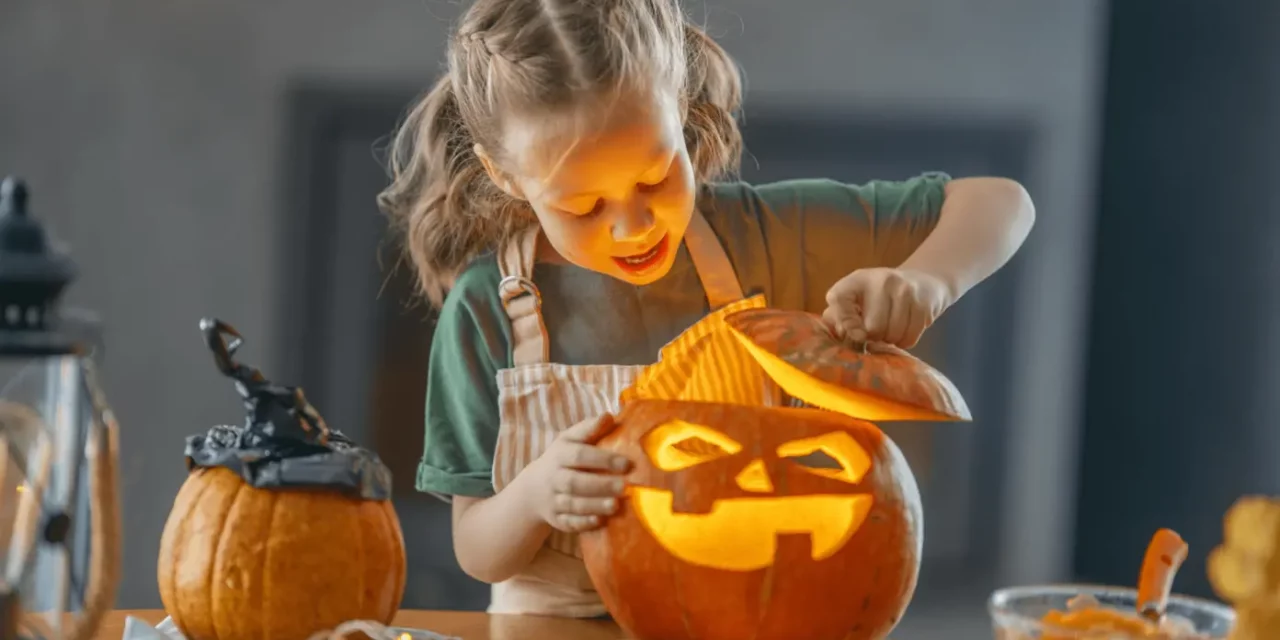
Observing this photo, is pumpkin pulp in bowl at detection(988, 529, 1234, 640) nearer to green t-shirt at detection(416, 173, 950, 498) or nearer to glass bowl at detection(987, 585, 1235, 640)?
glass bowl at detection(987, 585, 1235, 640)

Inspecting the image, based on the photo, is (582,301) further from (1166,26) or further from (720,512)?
(1166,26)

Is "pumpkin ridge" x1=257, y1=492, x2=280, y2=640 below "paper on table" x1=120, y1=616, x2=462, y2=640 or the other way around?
the other way around

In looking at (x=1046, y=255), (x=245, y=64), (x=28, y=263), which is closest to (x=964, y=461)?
(x=1046, y=255)

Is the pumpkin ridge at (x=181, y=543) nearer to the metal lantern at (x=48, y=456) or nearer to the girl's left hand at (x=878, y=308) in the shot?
the metal lantern at (x=48, y=456)

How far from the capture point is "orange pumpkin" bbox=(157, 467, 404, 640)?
81 centimetres

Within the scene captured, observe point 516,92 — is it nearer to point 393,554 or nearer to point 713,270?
point 713,270

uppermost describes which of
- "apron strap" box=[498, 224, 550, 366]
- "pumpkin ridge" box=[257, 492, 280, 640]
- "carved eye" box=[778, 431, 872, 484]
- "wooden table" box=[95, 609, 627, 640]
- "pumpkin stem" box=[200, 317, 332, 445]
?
"apron strap" box=[498, 224, 550, 366]

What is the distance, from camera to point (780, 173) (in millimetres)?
2602

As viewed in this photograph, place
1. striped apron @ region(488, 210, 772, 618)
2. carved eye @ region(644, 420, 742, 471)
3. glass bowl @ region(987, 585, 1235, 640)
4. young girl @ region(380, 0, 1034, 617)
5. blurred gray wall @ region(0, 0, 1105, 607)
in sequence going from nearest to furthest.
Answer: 1. glass bowl @ region(987, 585, 1235, 640)
2. carved eye @ region(644, 420, 742, 471)
3. young girl @ region(380, 0, 1034, 617)
4. striped apron @ region(488, 210, 772, 618)
5. blurred gray wall @ region(0, 0, 1105, 607)

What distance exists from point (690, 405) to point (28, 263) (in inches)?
17.2

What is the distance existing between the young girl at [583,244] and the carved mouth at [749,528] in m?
0.05

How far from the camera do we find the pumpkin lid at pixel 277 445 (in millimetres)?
817

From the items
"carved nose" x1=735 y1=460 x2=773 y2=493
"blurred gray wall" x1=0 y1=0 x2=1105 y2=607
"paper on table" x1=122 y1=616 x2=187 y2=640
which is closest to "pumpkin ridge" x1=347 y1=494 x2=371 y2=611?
"paper on table" x1=122 y1=616 x2=187 y2=640

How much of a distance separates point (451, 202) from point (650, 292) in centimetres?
20
